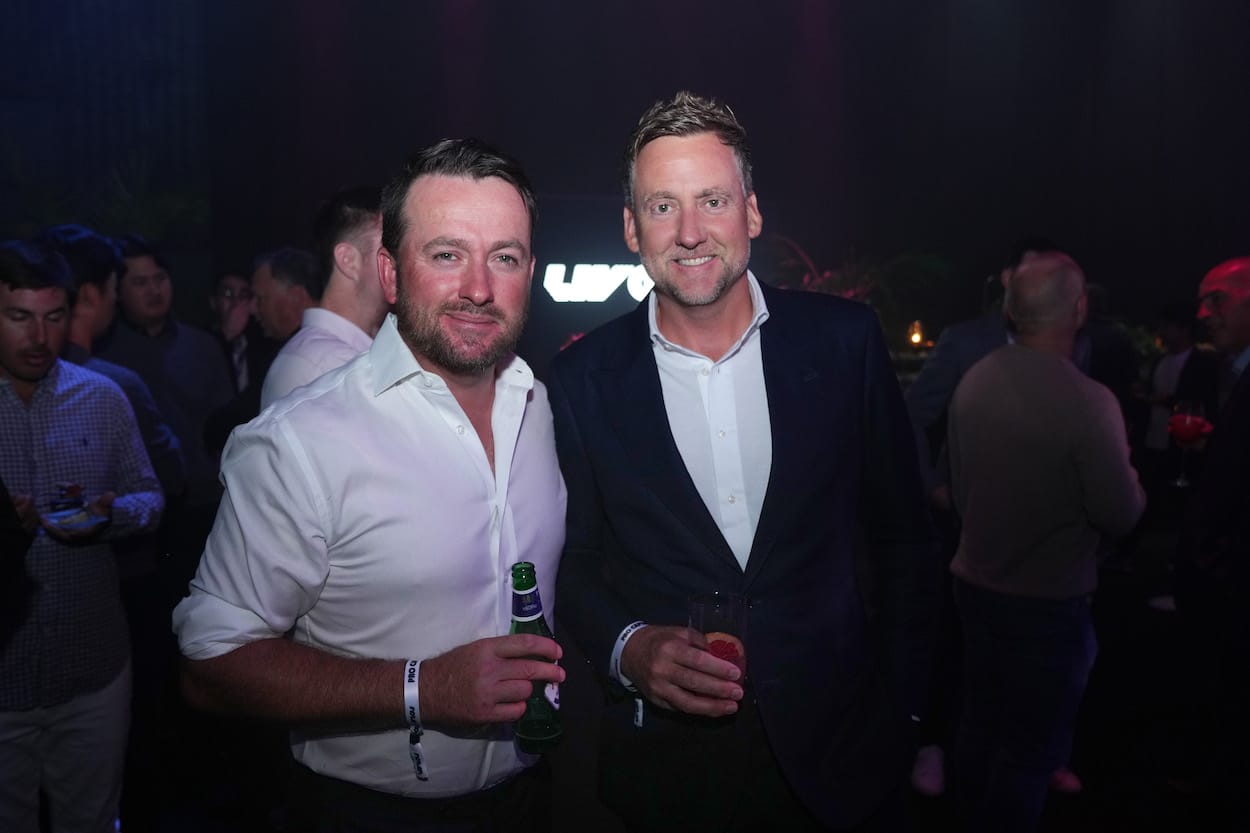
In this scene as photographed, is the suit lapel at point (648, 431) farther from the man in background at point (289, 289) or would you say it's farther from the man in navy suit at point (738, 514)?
the man in background at point (289, 289)

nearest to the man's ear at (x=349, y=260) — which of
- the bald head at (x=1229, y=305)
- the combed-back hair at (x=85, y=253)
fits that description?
the combed-back hair at (x=85, y=253)

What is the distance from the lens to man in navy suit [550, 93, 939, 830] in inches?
70.6

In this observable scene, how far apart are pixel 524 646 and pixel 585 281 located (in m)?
5.80

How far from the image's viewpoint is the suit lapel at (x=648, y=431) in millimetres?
1790

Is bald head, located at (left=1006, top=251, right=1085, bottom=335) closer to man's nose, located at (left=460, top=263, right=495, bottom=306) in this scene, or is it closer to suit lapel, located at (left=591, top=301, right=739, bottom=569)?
suit lapel, located at (left=591, top=301, right=739, bottom=569)

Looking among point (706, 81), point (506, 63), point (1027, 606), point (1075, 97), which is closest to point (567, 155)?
point (506, 63)

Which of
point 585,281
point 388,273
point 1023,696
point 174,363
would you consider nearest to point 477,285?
point 388,273

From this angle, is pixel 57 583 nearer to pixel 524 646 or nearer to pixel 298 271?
pixel 524 646

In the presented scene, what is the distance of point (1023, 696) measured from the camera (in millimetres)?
2832

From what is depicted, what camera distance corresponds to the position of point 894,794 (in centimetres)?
190

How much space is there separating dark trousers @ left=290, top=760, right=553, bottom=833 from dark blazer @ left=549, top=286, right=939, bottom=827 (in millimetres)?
259

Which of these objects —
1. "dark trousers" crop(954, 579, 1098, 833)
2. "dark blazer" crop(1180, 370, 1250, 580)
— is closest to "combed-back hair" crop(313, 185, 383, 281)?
"dark trousers" crop(954, 579, 1098, 833)

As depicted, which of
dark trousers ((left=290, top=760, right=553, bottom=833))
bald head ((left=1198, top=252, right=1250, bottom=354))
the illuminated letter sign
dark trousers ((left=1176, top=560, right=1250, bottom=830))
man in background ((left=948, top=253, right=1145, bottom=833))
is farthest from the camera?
the illuminated letter sign

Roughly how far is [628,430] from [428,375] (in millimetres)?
444
